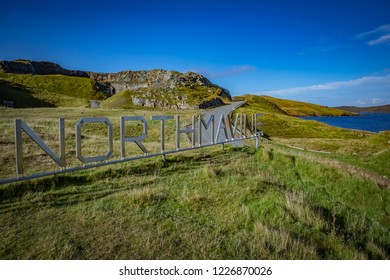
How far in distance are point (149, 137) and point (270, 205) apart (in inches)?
687

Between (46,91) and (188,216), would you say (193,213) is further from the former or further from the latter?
(46,91)

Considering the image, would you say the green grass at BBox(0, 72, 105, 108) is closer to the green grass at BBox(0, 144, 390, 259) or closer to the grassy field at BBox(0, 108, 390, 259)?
the grassy field at BBox(0, 108, 390, 259)

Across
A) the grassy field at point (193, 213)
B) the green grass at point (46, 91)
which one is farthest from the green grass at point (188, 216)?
the green grass at point (46, 91)

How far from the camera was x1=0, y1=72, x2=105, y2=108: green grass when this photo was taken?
8150 cm

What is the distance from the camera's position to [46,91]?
98.2 m

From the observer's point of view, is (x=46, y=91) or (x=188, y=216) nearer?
(x=188, y=216)

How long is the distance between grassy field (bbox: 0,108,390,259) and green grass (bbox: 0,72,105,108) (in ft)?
260

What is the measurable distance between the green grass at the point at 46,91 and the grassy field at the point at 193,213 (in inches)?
3118

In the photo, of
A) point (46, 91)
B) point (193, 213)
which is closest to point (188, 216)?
point (193, 213)

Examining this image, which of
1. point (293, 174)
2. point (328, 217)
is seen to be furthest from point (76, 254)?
point (293, 174)

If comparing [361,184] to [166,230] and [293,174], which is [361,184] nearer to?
[293,174]

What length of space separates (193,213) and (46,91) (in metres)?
109

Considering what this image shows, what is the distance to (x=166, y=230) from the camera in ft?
17.0

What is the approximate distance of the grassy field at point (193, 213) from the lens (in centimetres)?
457
